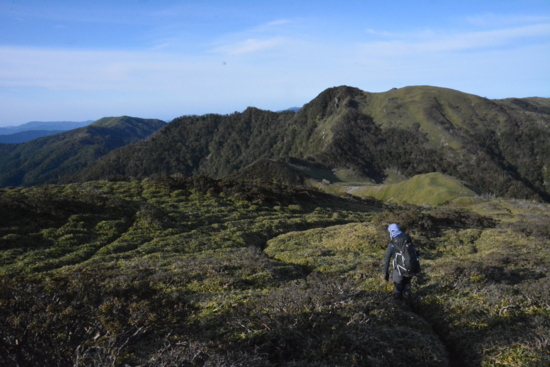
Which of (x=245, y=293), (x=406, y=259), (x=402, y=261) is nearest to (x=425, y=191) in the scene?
(x=402, y=261)

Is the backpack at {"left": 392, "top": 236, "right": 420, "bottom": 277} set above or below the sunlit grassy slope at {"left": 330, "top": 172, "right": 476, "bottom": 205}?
above

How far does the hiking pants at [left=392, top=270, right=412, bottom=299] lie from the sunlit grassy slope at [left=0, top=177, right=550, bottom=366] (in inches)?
17.9

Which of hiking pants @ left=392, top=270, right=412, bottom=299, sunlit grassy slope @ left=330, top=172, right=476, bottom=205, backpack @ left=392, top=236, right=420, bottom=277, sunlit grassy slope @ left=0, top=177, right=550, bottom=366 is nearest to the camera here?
sunlit grassy slope @ left=0, top=177, right=550, bottom=366

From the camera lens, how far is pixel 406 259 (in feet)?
35.5

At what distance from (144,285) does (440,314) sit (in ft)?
33.2

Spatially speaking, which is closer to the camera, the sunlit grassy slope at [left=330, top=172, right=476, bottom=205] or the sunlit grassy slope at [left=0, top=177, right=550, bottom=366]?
the sunlit grassy slope at [left=0, top=177, right=550, bottom=366]

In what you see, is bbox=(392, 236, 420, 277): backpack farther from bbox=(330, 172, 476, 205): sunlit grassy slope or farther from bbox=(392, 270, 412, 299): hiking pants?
bbox=(330, 172, 476, 205): sunlit grassy slope

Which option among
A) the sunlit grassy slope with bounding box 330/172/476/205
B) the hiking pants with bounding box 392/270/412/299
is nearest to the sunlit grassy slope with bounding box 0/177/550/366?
the hiking pants with bounding box 392/270/412/299

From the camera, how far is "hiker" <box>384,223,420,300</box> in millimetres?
10781

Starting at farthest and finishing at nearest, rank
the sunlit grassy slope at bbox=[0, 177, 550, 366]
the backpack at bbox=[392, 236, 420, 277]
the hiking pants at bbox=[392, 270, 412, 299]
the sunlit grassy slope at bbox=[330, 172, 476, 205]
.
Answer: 1. the sunlit grassy slope at bbox=[330, 172, 476, 205]
2. the hiking pants at bbox=[392, 270, 412, 299]
3. the backpack at bbox=[392, 236, 420, 277]
4. the sunlit grassy slope at bbox=[0, 177, 550, 366]

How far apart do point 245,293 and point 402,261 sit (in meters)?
5.44

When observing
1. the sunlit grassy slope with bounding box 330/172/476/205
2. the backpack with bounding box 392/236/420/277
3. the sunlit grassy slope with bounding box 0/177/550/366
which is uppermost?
the backpack with bounding box 392/236/420/277

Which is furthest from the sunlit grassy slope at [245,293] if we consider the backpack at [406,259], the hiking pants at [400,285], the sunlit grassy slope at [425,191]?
the sunlit grassy slope at [425,191]

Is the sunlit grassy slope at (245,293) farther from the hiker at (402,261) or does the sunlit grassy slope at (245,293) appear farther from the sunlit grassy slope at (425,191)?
the sunlit grassy slope at (425,191)
